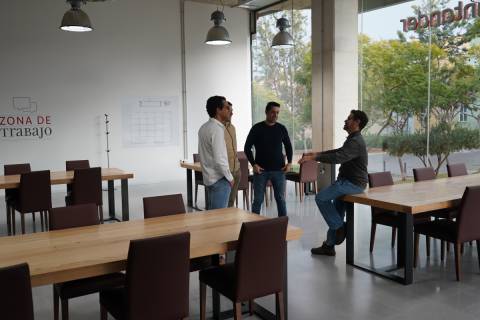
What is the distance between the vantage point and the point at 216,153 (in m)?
4.23

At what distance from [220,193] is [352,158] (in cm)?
128

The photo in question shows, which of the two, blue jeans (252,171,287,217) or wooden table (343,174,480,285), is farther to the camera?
blue jeans (252,171,287,217)

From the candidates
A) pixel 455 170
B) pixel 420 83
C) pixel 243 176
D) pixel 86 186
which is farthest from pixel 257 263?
pixel 420 83

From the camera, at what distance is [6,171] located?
662 centimetres

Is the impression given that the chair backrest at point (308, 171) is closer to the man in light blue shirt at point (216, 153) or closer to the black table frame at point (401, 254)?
the black table frame at point (401, 254)

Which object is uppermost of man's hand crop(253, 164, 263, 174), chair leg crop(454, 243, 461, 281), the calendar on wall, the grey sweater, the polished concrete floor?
A: the calendar on wall

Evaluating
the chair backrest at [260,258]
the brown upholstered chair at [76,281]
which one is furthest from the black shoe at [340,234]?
the brown upholstered chair at [76,281]

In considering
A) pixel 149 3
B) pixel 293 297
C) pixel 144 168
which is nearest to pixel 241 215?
pixel 293 297

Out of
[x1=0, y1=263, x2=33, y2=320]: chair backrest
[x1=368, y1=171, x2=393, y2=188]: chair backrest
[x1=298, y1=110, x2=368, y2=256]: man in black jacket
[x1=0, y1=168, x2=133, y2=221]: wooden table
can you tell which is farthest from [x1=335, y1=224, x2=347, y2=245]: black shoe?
[x1=0, y1=263, x2=33, y2=320]: chair backrest

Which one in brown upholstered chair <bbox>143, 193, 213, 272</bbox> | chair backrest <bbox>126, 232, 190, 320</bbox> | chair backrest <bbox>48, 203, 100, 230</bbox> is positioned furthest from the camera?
brown upholstered chair <bbox>143, 193, 213, 272</bbox>

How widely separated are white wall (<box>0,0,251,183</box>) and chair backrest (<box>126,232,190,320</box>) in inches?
298

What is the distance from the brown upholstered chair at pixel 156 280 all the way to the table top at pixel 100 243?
0.53ft

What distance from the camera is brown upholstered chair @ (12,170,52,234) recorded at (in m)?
5.50

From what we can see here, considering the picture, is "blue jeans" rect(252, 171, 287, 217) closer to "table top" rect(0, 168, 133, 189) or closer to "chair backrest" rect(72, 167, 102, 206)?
"table top" rect(0, 168, 133, 189)
